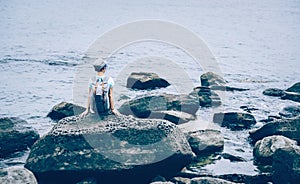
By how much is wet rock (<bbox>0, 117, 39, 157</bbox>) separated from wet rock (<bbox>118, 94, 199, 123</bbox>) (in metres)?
3.46

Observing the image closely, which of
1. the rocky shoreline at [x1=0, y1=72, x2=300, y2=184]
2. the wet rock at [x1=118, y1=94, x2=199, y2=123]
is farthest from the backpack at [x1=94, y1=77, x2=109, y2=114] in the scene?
the wet rock at [x1=118, y1=94, x2=199, y2=123]

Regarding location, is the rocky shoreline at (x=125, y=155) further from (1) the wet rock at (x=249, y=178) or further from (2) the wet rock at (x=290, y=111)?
(2) the wet rock at (x=290, y=111)

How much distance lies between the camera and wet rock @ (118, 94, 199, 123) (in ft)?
53.1

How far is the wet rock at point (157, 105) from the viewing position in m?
16.2

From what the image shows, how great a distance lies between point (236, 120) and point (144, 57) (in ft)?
51.8

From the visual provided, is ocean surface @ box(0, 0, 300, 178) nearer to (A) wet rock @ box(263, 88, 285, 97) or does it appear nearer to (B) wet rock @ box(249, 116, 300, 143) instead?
(A) wet rock @ box(263, 88, 285, 97)

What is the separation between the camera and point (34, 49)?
109 feet

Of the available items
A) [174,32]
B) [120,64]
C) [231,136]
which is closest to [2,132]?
[231,136]

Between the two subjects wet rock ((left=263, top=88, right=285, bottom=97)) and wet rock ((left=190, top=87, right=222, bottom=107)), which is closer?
wet rock ((left=190, top=87, right=222, bottom=107))

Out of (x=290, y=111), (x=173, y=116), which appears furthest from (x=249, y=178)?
(x=290, y=111)

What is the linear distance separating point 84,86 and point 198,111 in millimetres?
6695

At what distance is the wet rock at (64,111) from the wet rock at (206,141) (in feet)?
14.3

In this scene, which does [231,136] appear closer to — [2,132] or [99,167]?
[99,167]

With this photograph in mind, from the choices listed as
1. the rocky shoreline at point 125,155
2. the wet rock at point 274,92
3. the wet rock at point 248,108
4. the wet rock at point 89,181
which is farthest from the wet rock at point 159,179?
the wet rock at point 274,92
